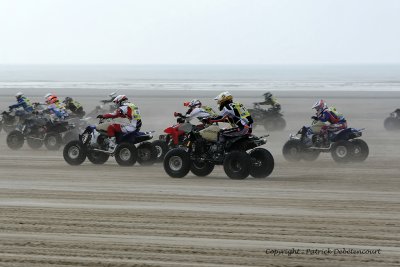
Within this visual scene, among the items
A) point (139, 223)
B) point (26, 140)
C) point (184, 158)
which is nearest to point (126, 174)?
point (184, 158)

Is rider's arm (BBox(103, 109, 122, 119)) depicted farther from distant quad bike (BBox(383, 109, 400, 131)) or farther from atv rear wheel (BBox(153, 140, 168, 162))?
distant quad bike (BBox(383, 109, 400, 131))

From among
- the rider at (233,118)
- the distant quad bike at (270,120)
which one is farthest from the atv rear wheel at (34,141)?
the distant quad bike at (270,120)

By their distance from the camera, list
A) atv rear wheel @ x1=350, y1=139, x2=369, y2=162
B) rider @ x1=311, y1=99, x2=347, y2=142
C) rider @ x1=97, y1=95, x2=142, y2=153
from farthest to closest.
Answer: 1. rider @ x1=311, y1=99, x2=347, y2=142
2. atv rear wheel @ x1=350, y1=139, x2=369, y2=162
3. rider @ x1=97, y1=95, x2=142, y2=153

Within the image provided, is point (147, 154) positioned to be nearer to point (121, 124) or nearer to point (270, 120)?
point (121, 124)

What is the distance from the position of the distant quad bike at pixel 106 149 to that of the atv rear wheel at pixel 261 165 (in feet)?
12.3

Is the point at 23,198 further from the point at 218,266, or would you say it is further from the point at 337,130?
the point at 337,130

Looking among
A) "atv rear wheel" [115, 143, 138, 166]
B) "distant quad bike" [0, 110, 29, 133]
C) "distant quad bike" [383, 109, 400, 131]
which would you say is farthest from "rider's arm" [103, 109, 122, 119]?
"distant quad bike" [383, 109, 400, 131]

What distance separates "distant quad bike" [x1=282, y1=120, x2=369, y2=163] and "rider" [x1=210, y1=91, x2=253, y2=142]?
191 inches

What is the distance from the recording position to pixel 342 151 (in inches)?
903

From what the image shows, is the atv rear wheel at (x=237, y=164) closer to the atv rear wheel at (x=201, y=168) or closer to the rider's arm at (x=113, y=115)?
the atv rear wheel at (x=201, y=168)

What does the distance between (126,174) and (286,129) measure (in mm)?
18280

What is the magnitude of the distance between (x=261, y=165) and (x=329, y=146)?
5181mm

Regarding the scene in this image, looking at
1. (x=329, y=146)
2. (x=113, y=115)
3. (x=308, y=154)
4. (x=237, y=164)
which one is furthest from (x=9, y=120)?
(x=237, y=164)

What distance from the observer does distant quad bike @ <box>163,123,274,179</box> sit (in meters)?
18.4
